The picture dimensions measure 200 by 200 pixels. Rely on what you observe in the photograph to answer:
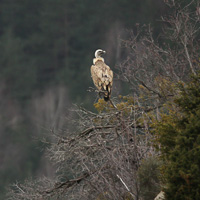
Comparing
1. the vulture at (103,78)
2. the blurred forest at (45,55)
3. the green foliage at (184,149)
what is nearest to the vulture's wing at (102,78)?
the vulture at (103,78)

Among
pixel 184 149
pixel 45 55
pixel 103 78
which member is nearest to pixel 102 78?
pixel 103 78

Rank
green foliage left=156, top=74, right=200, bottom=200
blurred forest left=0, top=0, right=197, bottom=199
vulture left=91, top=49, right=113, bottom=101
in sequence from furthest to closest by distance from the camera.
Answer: blurred forest left=0, top=0, right=197, bottom=199
vulture left=91, top=49, right=113, bottom=101
green foliage left=156, top=74, right=200, bottom=200

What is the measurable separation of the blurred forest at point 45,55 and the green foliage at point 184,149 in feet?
128

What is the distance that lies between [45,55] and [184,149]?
53265 mm

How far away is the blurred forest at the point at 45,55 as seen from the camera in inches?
1916

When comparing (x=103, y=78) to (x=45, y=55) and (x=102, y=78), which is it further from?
(x=45, y=55)

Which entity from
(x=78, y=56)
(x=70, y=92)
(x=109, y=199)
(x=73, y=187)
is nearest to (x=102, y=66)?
(x=73, y=187)

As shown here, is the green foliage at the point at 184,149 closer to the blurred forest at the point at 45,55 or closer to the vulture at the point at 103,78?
the vulture at the point at 103,78

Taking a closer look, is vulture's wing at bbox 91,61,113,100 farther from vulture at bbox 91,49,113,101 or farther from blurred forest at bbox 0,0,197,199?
blurred forest at bbox 0,0,197,199

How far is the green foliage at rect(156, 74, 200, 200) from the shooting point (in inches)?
226

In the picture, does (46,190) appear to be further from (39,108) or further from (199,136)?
(39,108)

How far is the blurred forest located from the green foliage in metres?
38.9

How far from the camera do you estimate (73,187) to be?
10969 millimetres

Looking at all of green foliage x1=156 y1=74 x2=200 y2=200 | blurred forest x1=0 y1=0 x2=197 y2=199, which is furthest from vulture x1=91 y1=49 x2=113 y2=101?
blurred forest x1=0 y1=0 x2=197 y2=199
